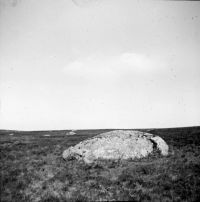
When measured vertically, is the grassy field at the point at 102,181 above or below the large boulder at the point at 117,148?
below

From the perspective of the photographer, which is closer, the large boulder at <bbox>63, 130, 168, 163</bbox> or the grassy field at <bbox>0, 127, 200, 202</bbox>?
the grassy field at <bbox>0, 127, 200, 202</bbox>

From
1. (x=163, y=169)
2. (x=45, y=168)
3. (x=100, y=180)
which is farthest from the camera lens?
(x=45, y=168)

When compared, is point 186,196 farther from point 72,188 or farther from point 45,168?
point 45,168

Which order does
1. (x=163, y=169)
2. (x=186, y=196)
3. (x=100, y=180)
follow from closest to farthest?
(x=186, y=196) → (x=100, y=180) → (x=163, y=169)

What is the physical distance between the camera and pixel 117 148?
59.1 ft

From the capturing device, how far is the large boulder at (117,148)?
17.5m

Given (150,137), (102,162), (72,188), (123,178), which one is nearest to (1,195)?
(72,188)

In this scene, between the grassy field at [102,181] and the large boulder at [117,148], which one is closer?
the grassy field at [102,181]

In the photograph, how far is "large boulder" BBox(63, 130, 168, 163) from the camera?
57.3ft

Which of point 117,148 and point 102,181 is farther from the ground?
point 117,148

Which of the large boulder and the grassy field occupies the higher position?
the large boulder

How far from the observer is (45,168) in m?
14.6

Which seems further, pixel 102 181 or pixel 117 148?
pixel 117 148

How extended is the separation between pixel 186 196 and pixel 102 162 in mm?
7838
